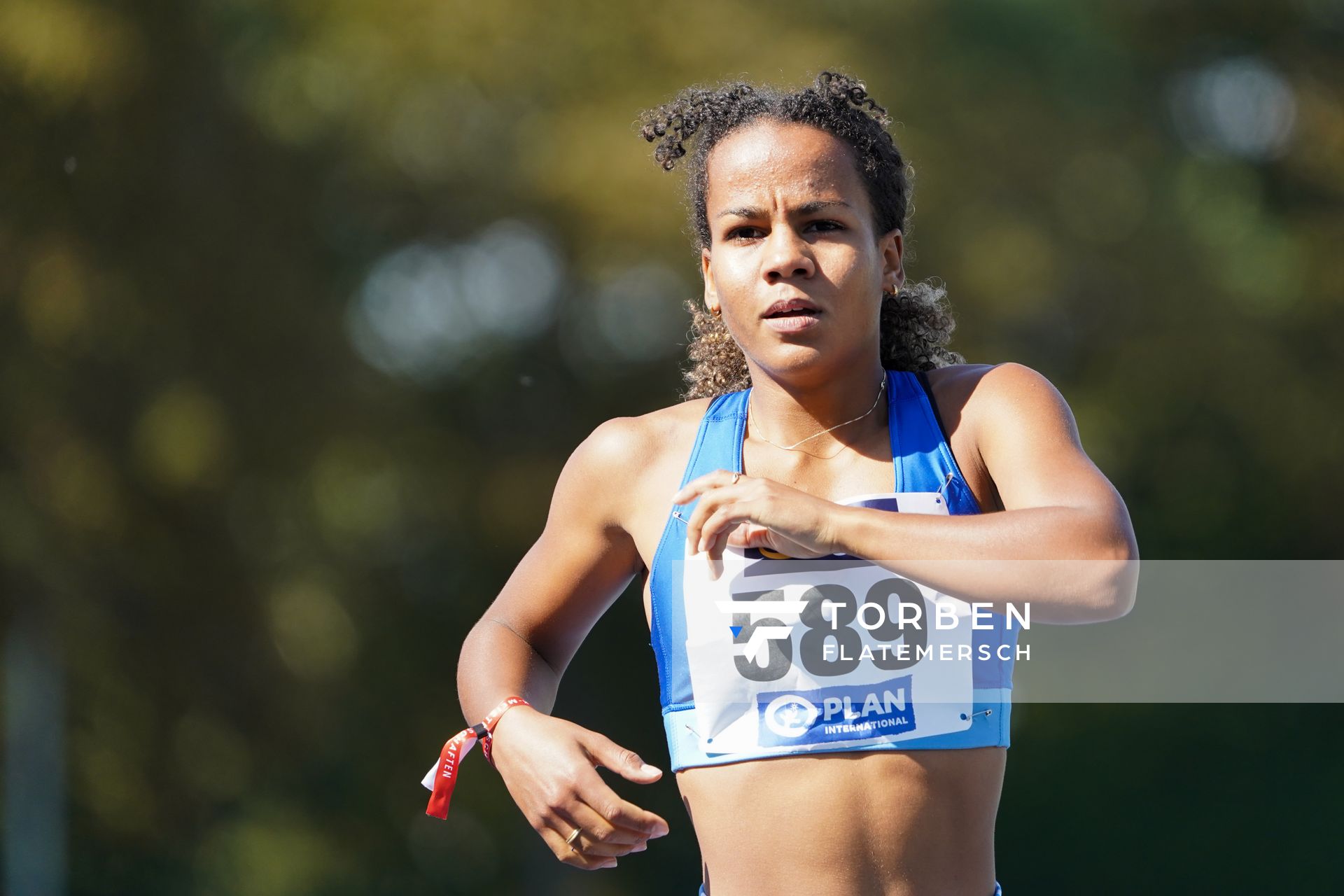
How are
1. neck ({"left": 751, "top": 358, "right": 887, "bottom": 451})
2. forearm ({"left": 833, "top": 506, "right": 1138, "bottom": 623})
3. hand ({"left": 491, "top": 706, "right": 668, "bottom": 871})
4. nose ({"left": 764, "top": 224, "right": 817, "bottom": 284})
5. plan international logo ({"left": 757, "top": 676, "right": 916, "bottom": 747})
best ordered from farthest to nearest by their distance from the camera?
neck ({"left": 751, "top": 358, "right": 887, "bottom": 451}), nose ({"left": 764, "top": 224, "right": 817, "bottom": 284}), plan international logo ({"left": 757, "top": 676, "right": 916, "bottom": 747}), hand ({"left": 491, "top": 706, "right": 668, "bottom": 871}), forearm ({"left": 833, "top": 506, "right": 1138, "bottom": 623})

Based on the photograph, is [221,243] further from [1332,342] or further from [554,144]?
[1332,342]

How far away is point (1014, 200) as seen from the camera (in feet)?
24.4

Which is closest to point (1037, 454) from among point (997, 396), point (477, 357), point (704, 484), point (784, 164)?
point (997, 396)

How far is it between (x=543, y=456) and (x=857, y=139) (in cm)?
530

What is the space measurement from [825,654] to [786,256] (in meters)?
0.60

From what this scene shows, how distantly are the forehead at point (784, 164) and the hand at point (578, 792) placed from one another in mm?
877

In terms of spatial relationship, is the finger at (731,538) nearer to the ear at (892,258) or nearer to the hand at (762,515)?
the hand at (762,515)

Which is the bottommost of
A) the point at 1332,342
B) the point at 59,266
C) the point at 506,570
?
the point at 506,570

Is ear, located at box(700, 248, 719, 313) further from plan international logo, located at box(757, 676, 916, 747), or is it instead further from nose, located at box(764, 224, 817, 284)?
plan international logo, located at box(757, 676, 916, 747)

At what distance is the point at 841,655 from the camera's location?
204cm

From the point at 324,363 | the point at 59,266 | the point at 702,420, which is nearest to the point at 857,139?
the point at 702,420

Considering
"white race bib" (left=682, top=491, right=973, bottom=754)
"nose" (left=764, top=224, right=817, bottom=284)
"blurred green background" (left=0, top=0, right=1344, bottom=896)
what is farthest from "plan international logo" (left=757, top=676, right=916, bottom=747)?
"blurred green background" (left=0, top=0, right=1344, bottom=896)

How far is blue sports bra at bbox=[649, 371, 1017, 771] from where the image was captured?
2.01 meters

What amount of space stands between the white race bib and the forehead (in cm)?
51
